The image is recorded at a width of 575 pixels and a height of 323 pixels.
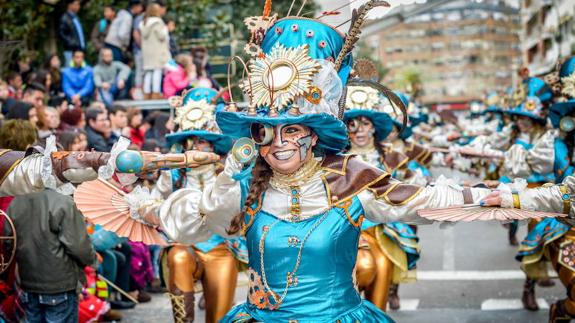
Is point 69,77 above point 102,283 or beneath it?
above

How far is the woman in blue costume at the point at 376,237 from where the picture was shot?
688cm

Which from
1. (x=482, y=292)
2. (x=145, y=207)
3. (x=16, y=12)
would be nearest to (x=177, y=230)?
(x=145, y=207)

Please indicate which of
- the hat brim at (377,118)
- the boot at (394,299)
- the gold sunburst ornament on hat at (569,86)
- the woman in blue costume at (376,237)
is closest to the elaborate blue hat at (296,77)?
the woman in blue costume at (376,237)

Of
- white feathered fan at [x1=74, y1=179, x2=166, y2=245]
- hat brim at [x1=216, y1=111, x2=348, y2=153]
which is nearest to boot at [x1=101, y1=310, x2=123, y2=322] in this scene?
white feathered fan at [x1=74, y1=179, x2=166, y2=245]

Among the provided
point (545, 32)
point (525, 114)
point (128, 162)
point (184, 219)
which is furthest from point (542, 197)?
point (545, 32)

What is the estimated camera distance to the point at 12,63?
45.4 feet

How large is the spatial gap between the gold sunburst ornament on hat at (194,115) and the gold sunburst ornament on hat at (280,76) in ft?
8.01

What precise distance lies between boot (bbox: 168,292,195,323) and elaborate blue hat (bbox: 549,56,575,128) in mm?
3407

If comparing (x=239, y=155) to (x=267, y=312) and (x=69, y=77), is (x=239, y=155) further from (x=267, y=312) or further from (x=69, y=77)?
(x=69, y=77)

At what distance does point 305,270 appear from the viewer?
175 inches

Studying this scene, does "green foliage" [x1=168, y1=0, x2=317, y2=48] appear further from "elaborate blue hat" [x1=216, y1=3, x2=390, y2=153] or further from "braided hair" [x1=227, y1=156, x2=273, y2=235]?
"braided hair" [x1=227, y1=156, x2=273, y2=235]

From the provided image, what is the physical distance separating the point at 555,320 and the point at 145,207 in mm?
3780

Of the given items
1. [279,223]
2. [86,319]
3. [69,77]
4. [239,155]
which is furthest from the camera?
[69,77]

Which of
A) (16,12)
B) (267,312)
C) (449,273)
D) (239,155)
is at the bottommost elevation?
(449,273)
